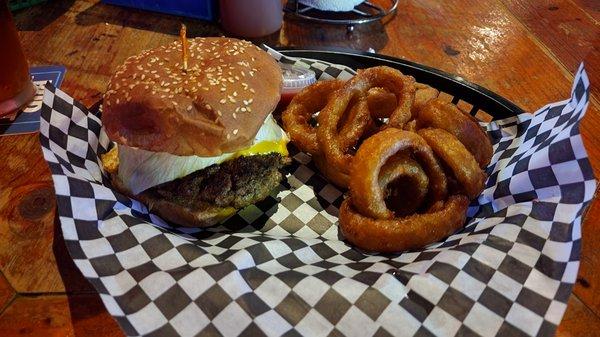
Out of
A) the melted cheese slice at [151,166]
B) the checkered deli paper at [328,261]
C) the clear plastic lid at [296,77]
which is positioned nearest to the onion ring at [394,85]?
the clear plastic lid at [296,77]

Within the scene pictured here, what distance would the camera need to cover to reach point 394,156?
1.64 m

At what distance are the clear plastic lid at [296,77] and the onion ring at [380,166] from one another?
23.6 inches

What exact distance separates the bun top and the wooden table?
0.46 metres

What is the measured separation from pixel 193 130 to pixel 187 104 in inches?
3.6

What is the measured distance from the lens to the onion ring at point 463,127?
1699mm

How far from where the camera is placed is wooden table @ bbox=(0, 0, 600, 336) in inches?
55.1

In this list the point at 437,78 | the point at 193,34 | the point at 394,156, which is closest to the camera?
the point at 394,156

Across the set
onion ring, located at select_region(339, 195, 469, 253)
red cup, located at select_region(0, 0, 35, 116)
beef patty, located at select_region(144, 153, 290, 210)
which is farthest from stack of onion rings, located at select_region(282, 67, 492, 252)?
red cup, located at select_region(0, 0, 35, 116)

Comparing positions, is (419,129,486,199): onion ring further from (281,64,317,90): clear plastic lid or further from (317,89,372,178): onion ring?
(281,64,317,90): clear plastic lid

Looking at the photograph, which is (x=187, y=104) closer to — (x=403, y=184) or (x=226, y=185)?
(x=226, y=185)

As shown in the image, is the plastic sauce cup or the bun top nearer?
the bun top

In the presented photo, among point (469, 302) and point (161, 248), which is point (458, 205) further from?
point (161, 248)

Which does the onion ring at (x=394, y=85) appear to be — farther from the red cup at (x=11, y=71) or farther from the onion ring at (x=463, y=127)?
the red cup at (x=11, y=71)

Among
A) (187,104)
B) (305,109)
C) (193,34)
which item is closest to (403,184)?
(305,109)
